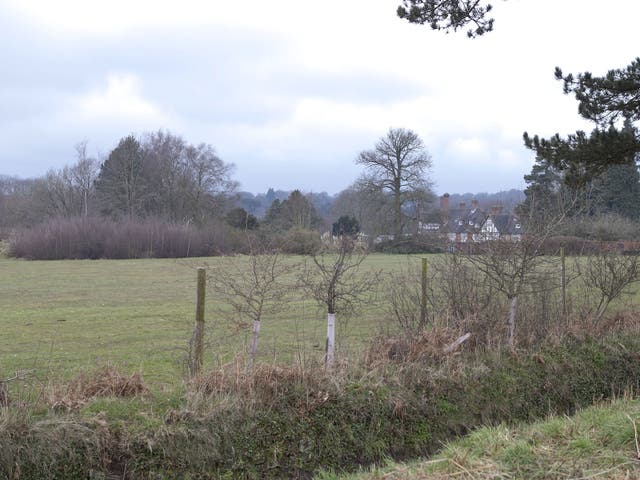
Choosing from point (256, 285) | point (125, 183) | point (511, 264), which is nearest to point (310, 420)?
point (256, 285)

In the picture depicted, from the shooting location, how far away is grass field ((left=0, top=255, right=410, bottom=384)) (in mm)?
10070

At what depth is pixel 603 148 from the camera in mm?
12062

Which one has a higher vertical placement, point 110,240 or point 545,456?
point 110,240

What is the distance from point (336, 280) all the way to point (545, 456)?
13.7ft

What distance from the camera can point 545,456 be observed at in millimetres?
4715

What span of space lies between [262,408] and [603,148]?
8.79 metres

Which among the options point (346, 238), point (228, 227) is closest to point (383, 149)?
point (228, 227)

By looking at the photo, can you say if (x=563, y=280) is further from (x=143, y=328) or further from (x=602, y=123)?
(x=143, y=328)

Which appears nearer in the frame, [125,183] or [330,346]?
[330,346]

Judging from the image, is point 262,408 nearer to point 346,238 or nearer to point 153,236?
point 346,238

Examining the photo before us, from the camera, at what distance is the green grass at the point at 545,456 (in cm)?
438

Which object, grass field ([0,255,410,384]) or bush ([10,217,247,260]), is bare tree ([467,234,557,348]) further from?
bush ([10,217,247,260])

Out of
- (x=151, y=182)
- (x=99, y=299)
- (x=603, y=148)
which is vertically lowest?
(x=99, y=299)

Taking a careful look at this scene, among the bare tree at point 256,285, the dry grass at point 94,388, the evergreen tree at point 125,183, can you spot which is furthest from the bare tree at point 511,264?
the evergreen tree at point 125,183
